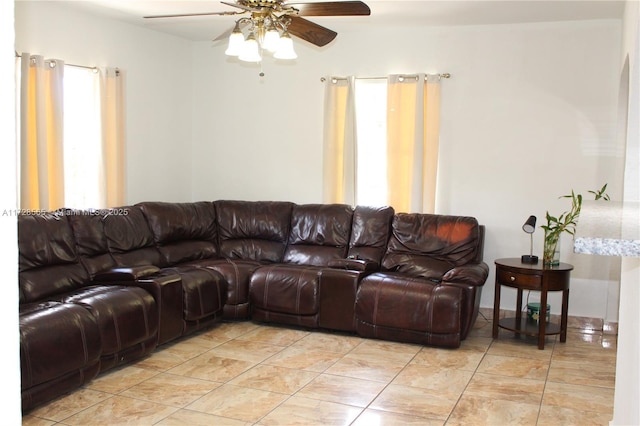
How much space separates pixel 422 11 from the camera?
5.13 metres

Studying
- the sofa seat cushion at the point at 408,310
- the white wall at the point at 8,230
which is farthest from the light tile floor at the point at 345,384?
the white wall at the point at 8,230

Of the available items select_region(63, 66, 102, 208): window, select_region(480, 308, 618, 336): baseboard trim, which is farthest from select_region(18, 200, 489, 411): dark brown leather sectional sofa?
select_region(480, 308, 618, 336): baseboard trim

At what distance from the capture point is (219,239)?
603 centimetres

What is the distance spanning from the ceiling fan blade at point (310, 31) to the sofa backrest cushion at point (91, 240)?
2.07 m

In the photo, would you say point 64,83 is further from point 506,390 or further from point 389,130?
point 506,390

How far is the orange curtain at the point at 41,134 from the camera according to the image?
477 centimetres

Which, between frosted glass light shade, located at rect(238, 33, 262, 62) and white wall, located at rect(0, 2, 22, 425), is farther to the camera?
frosted glass light shade, located at rect(238, 33, 262, 62)

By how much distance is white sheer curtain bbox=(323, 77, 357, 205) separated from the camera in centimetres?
604

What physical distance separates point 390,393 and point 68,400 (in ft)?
5.90

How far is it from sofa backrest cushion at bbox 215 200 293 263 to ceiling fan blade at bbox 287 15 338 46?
215 centimetres

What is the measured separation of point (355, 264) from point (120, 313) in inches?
75.8

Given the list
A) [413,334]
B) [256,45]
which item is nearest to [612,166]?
[413,334]

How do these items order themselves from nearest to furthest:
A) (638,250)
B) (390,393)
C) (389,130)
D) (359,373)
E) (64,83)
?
(638,250) → (390,393) → (359,373) → (64,83) → (389,130)

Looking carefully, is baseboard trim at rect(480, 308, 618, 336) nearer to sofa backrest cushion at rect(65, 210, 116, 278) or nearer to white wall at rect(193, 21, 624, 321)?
white wall at rect(193, 21, 624, 321)
